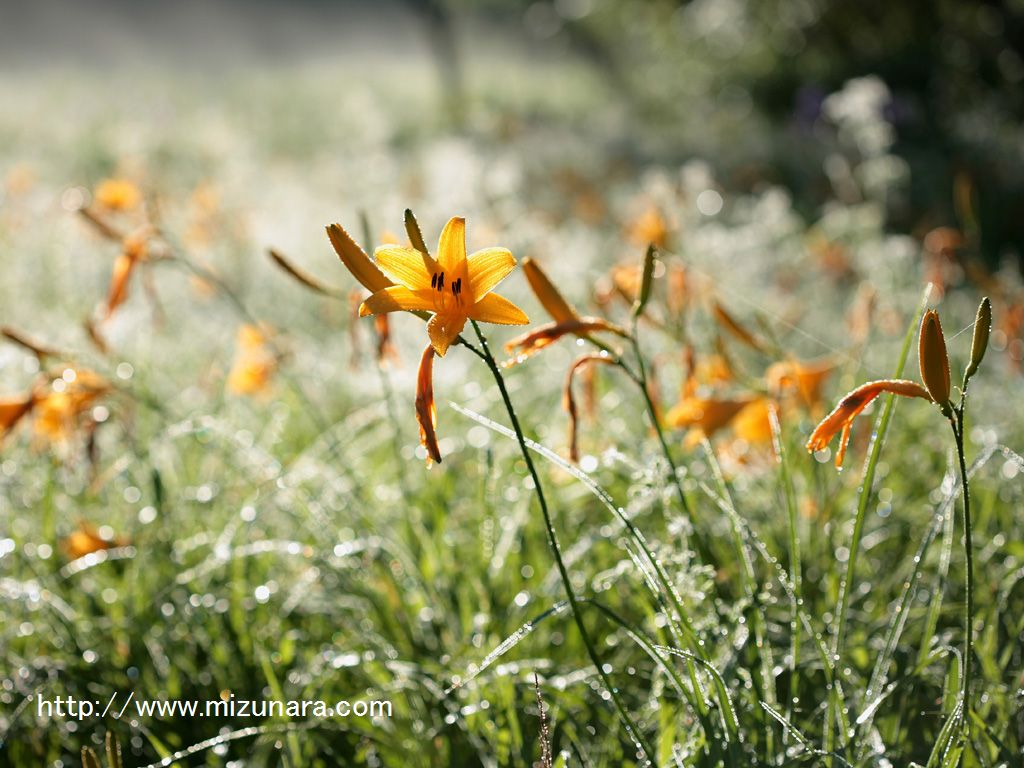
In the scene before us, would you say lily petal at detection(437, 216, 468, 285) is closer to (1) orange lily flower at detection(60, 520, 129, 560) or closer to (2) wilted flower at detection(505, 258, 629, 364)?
(2) wilted flower at detection(505, 258, 629, 364)

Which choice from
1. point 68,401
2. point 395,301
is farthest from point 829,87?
point 395,301

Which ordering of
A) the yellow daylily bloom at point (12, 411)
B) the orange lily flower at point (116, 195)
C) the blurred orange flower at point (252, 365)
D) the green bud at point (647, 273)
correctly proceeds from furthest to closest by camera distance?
the blurred orange flower at point (252, 365) → the orange lily flower at point (116, 195) → the yellow daylily bloom at point (12, 411) → the green bud at point (647, 273)

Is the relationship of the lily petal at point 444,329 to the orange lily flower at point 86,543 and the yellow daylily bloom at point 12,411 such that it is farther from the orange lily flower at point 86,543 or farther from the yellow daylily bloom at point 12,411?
the orange lily flower at point 86,543

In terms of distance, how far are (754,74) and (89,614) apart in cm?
1305

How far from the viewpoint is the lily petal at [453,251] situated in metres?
0.99

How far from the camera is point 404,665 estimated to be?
1.42 meters

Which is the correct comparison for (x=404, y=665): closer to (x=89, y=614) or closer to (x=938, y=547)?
(x=89, y=614)

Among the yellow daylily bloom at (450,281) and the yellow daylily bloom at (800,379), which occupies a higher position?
the yellow daylily bloom at (800,379)

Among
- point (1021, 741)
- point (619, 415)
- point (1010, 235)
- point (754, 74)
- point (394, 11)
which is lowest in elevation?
point (1021, 741)

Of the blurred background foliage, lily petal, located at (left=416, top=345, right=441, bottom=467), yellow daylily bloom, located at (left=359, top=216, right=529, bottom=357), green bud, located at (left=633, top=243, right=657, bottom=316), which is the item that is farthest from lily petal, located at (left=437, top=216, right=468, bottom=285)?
the blurred background foliage

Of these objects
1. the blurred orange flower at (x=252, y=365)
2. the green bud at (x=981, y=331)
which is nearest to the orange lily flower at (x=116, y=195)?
the blurred orange flower at (x=252, y=365)

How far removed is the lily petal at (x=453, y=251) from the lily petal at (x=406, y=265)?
0.5 inches

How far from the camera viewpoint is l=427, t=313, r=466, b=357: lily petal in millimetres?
951

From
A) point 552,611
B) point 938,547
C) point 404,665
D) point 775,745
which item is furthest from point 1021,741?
point 404,665
